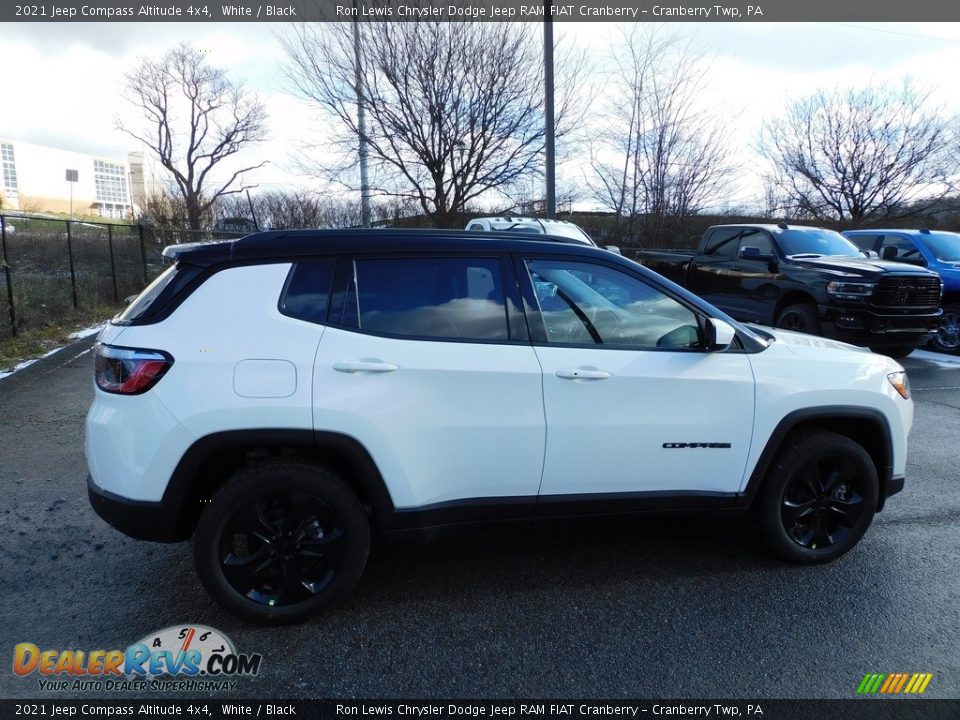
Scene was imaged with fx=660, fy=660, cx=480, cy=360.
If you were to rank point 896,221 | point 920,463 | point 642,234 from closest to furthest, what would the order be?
point 920,463, point 642,234, point 896,221

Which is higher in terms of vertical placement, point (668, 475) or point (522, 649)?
point (668, 475)

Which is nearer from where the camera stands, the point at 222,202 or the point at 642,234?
the point at 642,234

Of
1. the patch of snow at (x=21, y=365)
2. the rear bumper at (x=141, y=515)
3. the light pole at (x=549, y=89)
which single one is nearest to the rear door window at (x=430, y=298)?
the rear bumper at (x=141, y=515)

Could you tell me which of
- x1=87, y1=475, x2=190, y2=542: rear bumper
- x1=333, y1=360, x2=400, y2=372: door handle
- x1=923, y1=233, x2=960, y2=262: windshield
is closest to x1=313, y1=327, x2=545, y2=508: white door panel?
x1=333, y1=360, x2=400, y2=372: door handle

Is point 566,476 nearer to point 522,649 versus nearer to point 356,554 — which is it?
point 522,649

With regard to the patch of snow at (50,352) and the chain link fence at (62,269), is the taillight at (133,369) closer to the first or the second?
the chain link fence at (62,269)

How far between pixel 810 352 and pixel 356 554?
2596mm

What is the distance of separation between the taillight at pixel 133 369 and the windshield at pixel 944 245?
12184 millimetres

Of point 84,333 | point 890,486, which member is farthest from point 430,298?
point 84,333

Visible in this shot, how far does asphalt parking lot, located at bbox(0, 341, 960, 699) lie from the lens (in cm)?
272

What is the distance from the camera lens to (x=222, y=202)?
35688mm

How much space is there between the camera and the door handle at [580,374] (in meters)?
3.17

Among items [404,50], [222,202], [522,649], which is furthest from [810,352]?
[222,202]

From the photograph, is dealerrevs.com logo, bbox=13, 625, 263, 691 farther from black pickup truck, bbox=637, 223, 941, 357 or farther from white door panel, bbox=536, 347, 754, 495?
black pickup truck, bbox=637, 223, 941, 357
